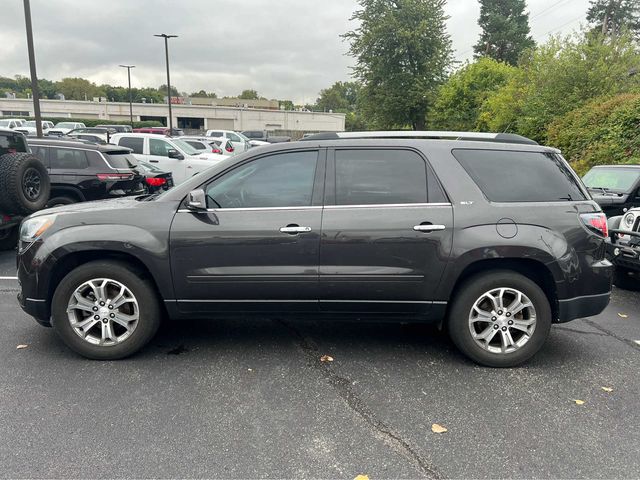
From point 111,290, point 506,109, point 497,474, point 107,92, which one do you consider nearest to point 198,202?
point 111,290

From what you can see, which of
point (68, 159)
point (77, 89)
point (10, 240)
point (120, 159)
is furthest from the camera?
point (77, 89)

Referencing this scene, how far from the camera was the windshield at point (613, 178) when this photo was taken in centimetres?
814

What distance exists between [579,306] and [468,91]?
26151mm

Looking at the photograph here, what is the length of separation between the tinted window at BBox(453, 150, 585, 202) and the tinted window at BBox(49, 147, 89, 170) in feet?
24.3

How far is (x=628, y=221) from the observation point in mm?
5496

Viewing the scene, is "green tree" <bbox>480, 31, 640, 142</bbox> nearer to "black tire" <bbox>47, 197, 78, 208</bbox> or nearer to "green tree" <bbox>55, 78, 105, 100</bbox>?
"black tire" <bbox>47, 197, 78, 208</bbox>

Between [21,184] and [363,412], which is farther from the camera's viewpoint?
[21,184]

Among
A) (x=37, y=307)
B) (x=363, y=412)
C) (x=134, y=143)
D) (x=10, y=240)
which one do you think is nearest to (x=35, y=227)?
(x=37, y=307)

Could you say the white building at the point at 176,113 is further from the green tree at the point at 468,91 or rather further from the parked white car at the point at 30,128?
the green tree at the point at 468,91

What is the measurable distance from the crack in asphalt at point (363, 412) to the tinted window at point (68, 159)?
6.49m

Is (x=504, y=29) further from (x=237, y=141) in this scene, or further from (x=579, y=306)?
(x=579, y=306)

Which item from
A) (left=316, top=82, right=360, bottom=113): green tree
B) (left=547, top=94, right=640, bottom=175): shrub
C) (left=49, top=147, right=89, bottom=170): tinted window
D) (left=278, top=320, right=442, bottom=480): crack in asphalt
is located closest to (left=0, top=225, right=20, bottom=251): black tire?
(left=49, top=147, right=89, bottom=170): tinted window

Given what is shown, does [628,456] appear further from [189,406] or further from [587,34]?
[587,34]

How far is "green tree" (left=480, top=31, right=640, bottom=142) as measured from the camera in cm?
1571
